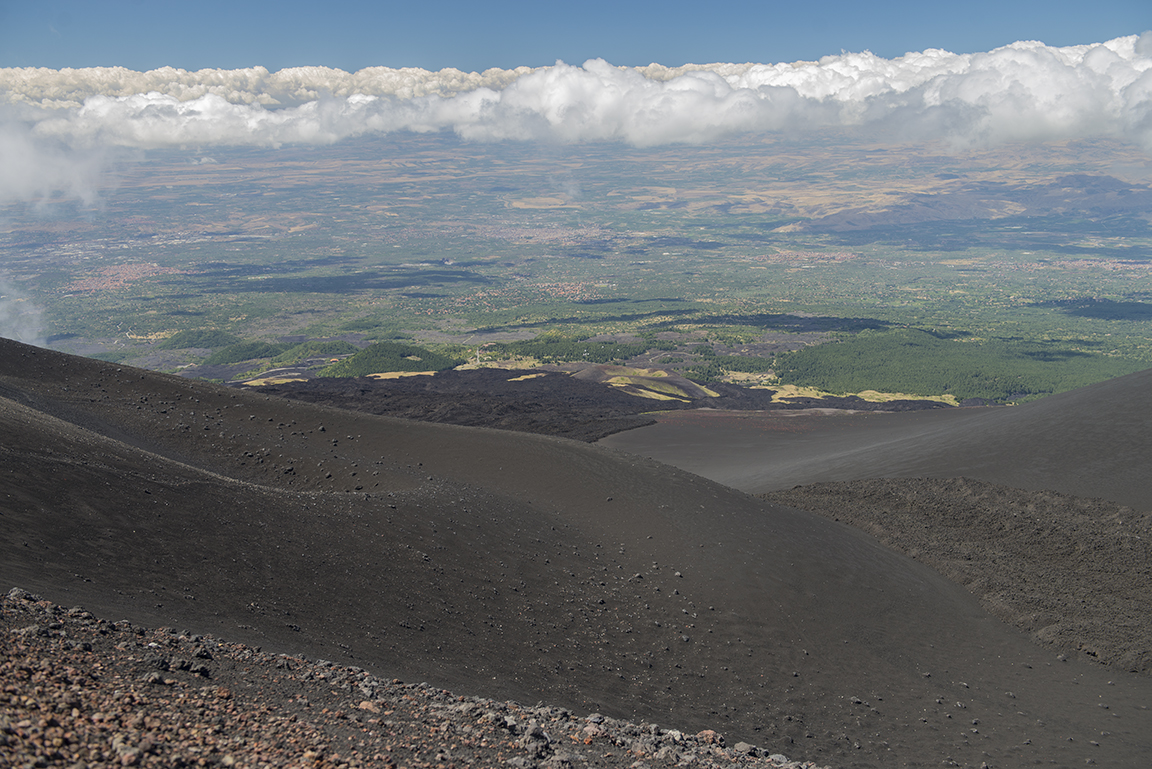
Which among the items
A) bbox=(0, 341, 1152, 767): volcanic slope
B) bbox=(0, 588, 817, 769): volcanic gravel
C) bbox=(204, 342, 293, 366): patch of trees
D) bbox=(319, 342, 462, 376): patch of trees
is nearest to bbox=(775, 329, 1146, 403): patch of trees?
bbox=(319, 342, 462, 376): patch of trees

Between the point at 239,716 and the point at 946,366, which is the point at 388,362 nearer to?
the point at 946,366

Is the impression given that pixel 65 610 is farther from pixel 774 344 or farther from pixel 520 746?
pixel 774 344

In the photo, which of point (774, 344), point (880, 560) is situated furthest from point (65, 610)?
point (774, 344)

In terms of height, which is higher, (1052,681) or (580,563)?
(580,563)

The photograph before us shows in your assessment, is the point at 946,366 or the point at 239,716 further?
the point at 946,366

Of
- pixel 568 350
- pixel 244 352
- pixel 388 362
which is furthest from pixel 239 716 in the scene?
pixel 244 352
